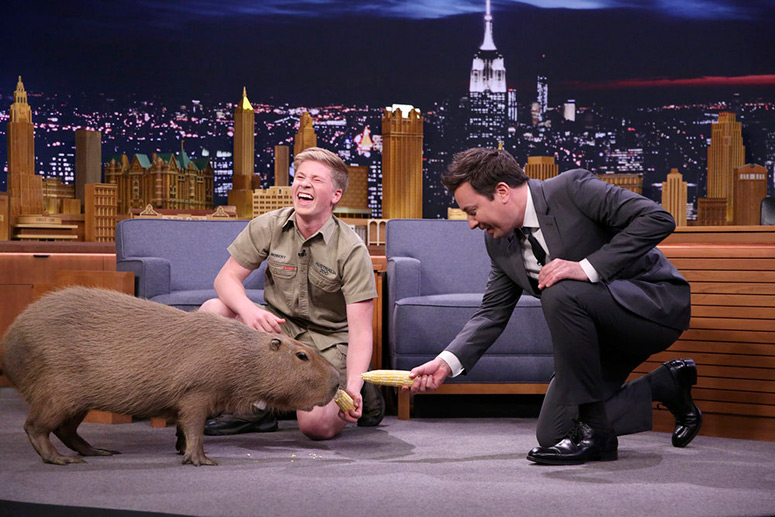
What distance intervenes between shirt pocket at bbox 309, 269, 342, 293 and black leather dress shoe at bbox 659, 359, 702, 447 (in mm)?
1196

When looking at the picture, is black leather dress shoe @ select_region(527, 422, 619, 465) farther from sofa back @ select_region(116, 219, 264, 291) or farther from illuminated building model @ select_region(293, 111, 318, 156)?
illuminated building model @ select_region(293, 111, 318, 156)

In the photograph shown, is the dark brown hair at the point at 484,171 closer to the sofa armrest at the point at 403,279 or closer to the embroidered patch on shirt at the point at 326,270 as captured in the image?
the embroidered patch on shirt at the point at 326,270

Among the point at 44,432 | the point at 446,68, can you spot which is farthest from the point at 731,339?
the point at 446,68

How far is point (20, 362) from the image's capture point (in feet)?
7.87

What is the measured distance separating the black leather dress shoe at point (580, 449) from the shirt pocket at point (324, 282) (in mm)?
920

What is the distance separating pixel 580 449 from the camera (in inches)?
96.2

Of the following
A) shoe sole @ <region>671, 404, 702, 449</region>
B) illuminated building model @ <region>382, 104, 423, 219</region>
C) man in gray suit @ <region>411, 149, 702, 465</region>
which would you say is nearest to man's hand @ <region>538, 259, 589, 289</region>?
man in gray suit @ <region>411, 149, 702, 465</region>

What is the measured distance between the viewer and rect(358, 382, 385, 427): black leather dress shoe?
3131 mm

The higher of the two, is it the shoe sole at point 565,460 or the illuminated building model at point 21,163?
the illuminated building model at point 21,163

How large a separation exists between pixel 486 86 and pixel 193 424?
5418mm

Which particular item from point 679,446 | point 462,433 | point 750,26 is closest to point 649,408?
point 679,446

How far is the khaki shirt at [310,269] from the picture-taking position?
2893 mm

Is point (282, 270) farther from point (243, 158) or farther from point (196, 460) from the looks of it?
point (243, 158)

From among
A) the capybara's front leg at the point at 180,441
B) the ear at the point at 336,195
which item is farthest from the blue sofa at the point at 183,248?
the capybara's front leg at the point at 180,441
